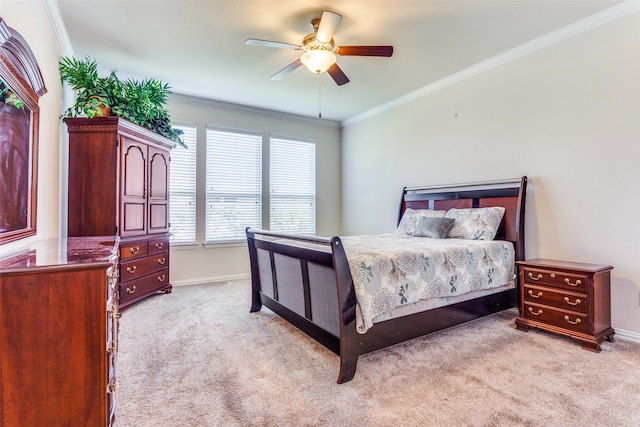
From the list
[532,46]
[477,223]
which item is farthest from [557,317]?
[532,46]

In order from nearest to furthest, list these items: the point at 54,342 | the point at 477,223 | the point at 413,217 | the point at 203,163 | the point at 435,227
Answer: the point at 54,342 → the point at 477,223 → the point at 435,227 → the point at 413,217 → the point at 203,163

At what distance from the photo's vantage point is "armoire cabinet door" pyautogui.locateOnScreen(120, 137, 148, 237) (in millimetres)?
3424

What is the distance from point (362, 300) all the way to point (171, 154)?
153 inches

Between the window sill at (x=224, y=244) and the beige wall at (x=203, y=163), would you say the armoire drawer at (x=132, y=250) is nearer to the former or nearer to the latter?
the beige wall at (x=203, y=163)

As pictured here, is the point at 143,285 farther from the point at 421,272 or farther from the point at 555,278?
the point at 555,278

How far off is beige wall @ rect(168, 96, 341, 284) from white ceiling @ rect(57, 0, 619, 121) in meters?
0.56

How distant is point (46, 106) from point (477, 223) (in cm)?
419

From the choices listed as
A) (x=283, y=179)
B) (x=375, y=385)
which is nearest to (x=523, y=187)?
(x=375, y=385)

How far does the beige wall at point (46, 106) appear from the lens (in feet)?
6.66

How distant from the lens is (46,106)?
2.52 m

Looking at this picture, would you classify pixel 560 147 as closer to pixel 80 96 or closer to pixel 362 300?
pixel 362 300

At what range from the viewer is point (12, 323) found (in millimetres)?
1149

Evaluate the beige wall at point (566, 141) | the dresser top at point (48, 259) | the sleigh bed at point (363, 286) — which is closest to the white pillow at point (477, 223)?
the sleigh bed at point (363, 286)

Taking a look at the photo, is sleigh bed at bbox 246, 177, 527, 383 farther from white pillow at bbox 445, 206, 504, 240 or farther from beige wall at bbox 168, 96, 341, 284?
beige wall at bbox 168, 96, 341, 284
